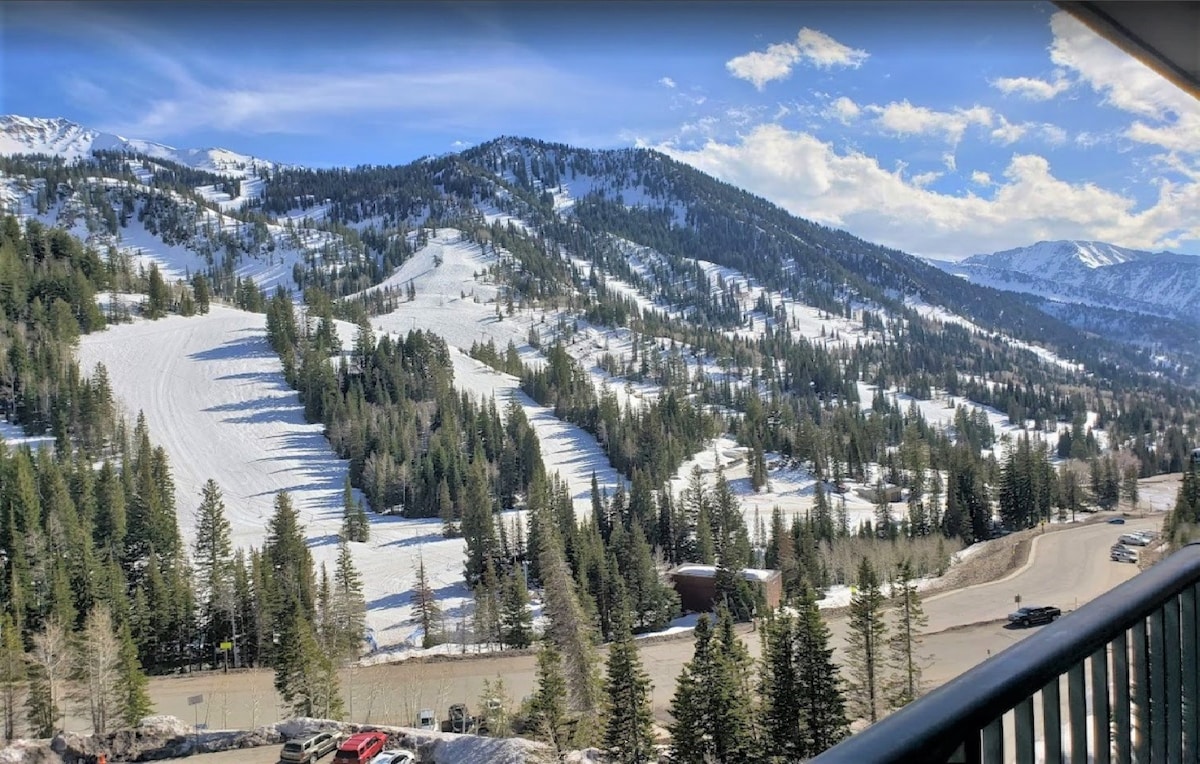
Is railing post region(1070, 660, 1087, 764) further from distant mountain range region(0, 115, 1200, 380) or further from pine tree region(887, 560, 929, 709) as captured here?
distant mountain range region(0, 115, 1200, 380)

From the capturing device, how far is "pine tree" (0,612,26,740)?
18.6 metres

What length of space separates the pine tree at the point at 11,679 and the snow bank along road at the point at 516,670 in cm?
176

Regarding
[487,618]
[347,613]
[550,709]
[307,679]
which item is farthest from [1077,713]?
[347,613]

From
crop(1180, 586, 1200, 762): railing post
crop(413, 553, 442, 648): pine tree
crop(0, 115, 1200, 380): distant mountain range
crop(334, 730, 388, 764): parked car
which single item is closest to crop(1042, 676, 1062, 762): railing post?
crop(1180, 586, 1200, 762): railing post

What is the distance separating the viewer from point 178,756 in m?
16.8

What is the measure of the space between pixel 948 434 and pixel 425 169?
124 meters

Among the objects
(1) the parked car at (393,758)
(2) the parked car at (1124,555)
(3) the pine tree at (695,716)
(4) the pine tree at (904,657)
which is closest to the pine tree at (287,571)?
(1) the parked car at (393,758)

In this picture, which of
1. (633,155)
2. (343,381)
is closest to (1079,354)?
(633,155)

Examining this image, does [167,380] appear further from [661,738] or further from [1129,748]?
[1129,748]

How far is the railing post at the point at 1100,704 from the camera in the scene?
3.44ft

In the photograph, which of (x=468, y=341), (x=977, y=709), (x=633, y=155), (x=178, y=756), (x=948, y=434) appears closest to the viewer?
(x=977, y=709)

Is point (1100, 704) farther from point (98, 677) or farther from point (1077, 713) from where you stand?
point (98, 677)

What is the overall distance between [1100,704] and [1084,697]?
0.19 ft

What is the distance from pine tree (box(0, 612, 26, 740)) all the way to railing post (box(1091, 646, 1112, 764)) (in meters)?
24.5
